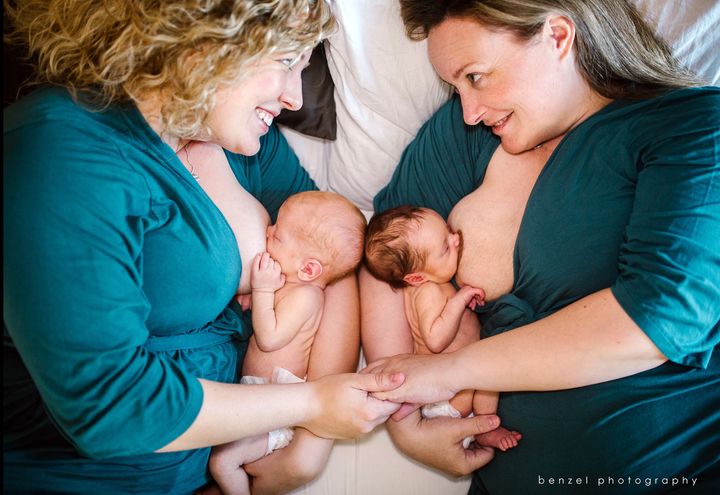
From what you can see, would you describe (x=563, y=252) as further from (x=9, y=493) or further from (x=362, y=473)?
(x=9, y=493)

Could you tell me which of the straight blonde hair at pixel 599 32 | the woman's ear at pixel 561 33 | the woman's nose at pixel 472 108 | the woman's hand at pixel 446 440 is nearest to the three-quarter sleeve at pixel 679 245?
the straight blonde hair at pixel 599 32

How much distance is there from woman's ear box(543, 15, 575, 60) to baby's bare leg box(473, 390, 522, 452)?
1.01m

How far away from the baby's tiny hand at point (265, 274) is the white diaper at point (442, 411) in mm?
614

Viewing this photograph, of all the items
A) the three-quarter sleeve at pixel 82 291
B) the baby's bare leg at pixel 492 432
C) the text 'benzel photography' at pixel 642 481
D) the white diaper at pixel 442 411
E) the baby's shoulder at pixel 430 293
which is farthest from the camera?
the baby's shoulder at pixel 430 293

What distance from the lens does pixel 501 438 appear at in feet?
4.84

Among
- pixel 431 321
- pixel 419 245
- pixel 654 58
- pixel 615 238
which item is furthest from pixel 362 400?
pixel 654 58

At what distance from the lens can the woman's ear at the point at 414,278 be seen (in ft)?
5.54

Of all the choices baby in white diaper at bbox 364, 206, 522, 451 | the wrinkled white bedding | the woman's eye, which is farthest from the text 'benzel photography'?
the woman's eye

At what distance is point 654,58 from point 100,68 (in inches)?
58.2

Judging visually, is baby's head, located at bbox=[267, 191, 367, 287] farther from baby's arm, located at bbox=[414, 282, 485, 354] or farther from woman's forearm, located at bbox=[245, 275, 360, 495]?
baby's arm, located at bbox=[414, 282, 485, 354]

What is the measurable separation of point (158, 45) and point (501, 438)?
137cm

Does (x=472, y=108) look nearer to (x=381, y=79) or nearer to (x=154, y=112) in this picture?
(x=381, y=79)

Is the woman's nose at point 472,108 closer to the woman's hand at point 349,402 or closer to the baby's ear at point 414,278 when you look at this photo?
the baby's ear at point 414,278

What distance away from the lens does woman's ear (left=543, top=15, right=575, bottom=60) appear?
1335 mm
